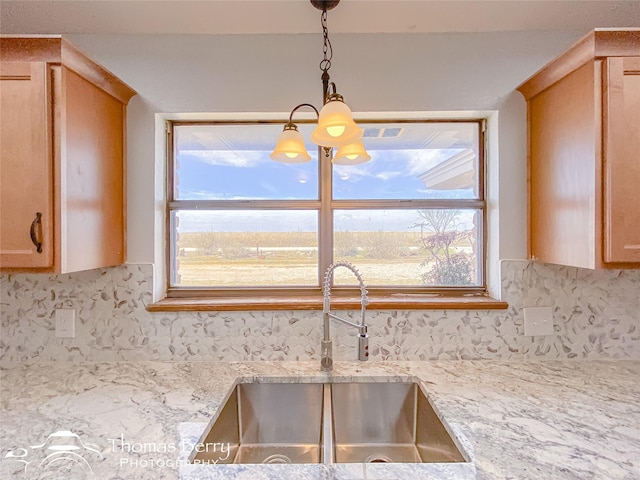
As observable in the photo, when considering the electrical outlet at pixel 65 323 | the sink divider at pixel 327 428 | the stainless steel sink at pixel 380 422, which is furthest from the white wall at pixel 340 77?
the sink divider at pixel 327 428

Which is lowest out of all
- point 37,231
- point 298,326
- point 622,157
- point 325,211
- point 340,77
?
point 298,326

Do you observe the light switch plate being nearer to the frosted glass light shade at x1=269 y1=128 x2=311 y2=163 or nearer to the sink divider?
the sink divider

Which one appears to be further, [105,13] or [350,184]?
[350,184]

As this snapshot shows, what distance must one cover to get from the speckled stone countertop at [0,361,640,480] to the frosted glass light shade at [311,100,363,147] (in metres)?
0.86

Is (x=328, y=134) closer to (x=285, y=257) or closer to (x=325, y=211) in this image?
(x=325, y=211)

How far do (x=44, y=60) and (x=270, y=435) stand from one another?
1523 mm

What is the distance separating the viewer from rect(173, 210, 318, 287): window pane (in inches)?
61.5

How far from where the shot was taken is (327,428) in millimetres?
→ 1054

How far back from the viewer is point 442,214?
60.9 inches

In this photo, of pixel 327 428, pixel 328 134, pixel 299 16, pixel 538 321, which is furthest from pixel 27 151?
pixel 538 321

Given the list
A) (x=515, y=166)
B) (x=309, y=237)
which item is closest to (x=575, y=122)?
(x=515, y=166)

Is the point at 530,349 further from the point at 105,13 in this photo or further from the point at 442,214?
the point at 105,13

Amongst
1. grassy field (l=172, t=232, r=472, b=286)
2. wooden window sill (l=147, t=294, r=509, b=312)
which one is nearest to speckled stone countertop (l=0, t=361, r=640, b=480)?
wooden window sill (l=147, t=294, r=509, b=312)

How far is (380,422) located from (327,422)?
0.85ft
